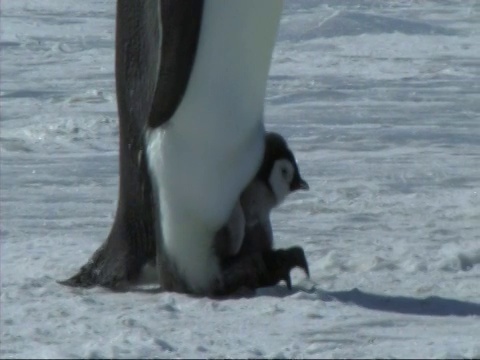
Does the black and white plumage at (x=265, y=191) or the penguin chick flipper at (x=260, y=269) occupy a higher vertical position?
the black and white plumage at (x=265, y=191)

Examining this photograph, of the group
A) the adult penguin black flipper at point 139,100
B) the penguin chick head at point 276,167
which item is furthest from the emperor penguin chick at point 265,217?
the adult penguin black flipper at point 139,100

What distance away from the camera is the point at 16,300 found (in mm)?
3219

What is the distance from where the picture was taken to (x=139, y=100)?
3.37 m

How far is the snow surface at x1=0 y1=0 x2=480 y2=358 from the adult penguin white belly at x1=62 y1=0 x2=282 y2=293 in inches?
5.7

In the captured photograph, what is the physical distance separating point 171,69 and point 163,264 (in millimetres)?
464

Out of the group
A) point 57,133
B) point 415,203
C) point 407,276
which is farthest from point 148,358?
point 57,133

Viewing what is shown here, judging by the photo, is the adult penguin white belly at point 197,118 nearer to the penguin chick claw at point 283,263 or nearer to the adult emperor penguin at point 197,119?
the adult emperor penguin at point 197,119

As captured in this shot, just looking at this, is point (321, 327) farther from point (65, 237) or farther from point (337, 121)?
point (337, 121)

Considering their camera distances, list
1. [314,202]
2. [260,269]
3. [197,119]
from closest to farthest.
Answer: [197,119], [260,269], [314,202]

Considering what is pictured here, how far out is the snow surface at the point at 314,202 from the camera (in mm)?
2871

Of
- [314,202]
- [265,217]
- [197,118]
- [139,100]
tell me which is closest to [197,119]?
[197,118]

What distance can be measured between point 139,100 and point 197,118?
24 cm

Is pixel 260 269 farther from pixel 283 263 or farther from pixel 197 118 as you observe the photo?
pixel 197 118

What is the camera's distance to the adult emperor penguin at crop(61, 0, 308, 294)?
3174 mm
